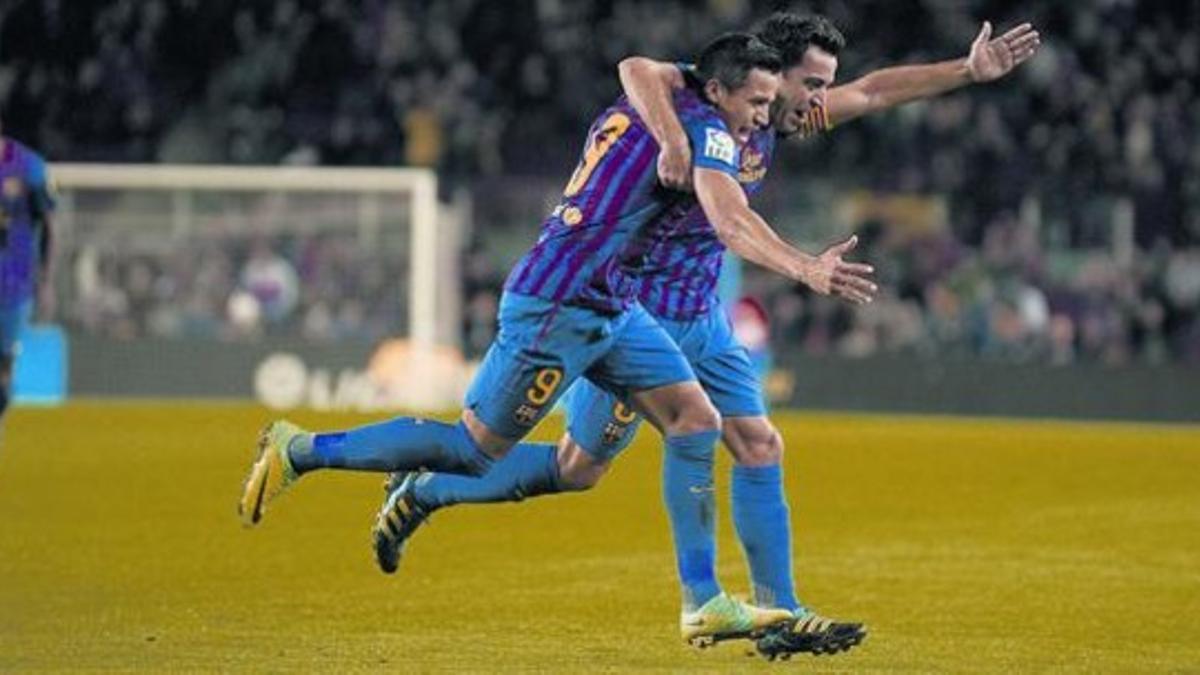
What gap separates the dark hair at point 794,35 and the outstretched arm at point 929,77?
65 centimetres

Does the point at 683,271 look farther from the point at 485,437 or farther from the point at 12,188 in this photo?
the point at 12,188

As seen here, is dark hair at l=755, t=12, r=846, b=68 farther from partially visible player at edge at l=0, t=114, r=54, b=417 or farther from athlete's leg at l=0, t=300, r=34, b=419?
athlete's leg at l=0, t=300, r=34, b=419

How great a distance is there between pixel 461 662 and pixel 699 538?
0.88 meters

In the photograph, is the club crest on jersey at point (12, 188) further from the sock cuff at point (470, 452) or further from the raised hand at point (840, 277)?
the raised hand at point (840, 277)

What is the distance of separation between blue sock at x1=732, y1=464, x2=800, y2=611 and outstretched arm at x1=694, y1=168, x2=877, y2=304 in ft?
3.66

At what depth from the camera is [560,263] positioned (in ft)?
28.0

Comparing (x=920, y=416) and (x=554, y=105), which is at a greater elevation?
(x=554, y=105)

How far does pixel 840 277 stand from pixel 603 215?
1006 millimetres

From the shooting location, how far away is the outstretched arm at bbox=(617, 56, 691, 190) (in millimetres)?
8281

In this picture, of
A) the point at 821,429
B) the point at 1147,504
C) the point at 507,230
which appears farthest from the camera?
the point at 507,230

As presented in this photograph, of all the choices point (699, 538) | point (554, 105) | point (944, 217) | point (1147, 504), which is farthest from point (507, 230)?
point (699, 538)

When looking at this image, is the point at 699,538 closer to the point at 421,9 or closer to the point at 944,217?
the point at 944,217

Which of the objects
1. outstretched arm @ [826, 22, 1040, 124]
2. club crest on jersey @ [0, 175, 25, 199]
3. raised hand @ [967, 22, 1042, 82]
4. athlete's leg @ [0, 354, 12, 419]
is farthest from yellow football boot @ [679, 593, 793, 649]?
club crest on jersey @ [0, 175, 25, 199]

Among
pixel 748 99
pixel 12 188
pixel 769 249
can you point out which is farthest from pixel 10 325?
pixel 769 249
